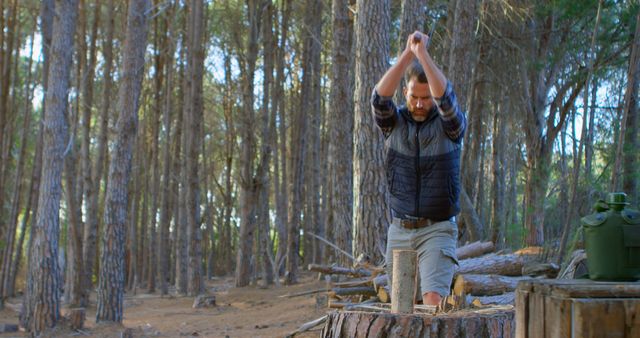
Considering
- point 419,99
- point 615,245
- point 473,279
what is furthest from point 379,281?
point 615,245

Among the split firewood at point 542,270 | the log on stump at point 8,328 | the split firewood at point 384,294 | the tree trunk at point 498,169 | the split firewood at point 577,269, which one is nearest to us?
the split firewood at point 577,269

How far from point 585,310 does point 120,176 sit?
10.2m

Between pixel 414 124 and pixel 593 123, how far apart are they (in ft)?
44.2

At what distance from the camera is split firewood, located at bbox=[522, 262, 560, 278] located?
7.30 meters

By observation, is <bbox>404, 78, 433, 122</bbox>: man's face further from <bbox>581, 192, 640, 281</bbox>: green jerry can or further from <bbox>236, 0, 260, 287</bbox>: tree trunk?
<bbox>236, 0, 260, 287</bbox>: tree trunk

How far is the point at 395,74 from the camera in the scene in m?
4.05

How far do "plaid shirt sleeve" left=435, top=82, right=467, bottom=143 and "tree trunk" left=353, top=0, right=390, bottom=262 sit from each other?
4.14 metres

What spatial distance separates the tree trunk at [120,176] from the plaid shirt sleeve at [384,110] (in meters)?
7.58

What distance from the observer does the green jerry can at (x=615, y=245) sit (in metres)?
1.86

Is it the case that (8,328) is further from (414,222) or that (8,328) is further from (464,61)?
(414,222)

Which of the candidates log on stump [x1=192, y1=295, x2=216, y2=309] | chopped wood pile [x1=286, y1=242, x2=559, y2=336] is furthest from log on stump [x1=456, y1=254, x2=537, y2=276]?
log on stump [x1=192, y1=295, x2=216, y2=309]

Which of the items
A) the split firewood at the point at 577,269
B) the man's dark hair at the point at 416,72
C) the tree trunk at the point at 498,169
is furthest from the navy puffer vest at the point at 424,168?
the tree trunk at the point at 498,169

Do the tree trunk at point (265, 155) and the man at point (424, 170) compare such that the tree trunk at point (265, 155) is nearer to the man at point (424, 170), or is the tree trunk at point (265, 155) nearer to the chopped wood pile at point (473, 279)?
the chopped wood pile at point (473, 279)

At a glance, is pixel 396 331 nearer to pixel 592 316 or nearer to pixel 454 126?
pixel 454 126
